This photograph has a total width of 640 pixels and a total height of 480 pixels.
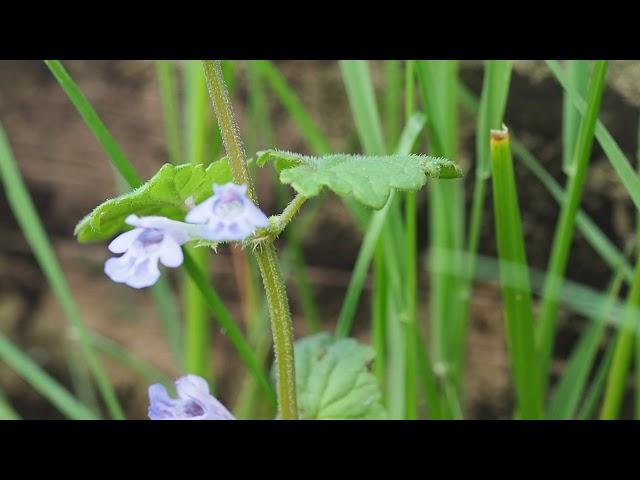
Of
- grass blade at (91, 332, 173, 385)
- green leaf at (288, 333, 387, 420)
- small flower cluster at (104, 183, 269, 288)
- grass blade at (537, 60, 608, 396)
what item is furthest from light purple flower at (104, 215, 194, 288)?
grass blade at (91, 332, 173, 385)

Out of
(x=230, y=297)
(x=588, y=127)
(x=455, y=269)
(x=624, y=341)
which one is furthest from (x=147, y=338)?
(x=588, y=127)

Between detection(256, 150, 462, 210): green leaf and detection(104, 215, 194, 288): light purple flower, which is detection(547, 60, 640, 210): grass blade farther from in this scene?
detection(104, 215, 194, 288): light purple flower

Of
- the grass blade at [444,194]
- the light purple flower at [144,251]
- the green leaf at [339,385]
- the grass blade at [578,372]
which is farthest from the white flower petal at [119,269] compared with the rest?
the grass blade at [578,372]

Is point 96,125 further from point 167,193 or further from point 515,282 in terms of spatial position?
point 515,282

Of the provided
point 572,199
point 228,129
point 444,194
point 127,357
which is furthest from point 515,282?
point 127,357

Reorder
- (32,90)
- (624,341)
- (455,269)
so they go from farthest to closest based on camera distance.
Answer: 1. (32,90)
2. (455,269)
3. (624,341)

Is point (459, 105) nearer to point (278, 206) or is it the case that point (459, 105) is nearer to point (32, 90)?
point (278, 206)
